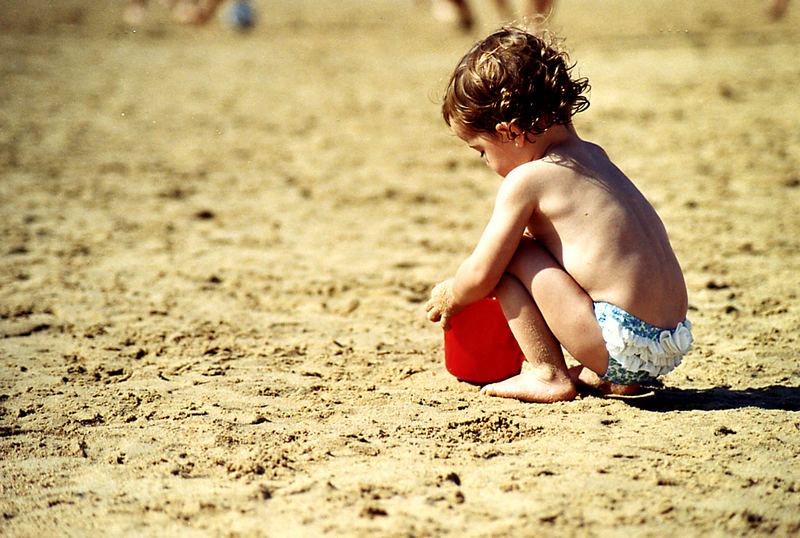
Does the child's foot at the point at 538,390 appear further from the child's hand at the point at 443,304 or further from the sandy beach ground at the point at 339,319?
the child's hand at the point at 443,304

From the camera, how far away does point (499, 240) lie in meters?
2.37

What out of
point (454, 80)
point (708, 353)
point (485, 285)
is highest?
point (454, 80)

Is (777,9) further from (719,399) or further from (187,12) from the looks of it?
(719,399)

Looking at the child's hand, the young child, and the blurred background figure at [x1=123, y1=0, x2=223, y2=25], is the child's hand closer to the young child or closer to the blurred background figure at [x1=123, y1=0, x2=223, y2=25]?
the young child

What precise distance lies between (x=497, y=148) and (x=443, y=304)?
53 centimetres

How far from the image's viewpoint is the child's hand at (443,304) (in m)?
2.56

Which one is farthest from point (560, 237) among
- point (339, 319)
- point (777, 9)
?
point (777, 9)

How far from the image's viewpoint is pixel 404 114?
280 inches

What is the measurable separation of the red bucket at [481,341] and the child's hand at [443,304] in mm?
63

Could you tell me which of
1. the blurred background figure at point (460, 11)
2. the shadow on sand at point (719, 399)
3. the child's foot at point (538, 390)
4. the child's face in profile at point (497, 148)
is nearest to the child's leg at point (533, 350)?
the child's foot at point (538, 390)

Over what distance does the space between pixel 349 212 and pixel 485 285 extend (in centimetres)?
245

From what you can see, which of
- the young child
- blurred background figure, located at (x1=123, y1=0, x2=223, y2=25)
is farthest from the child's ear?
blurred background figure, located at (x1=123, y1=0, x2=223, y2=25)

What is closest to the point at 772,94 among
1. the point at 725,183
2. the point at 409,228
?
the point at 725,183

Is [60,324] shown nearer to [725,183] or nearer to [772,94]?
[725,183]
